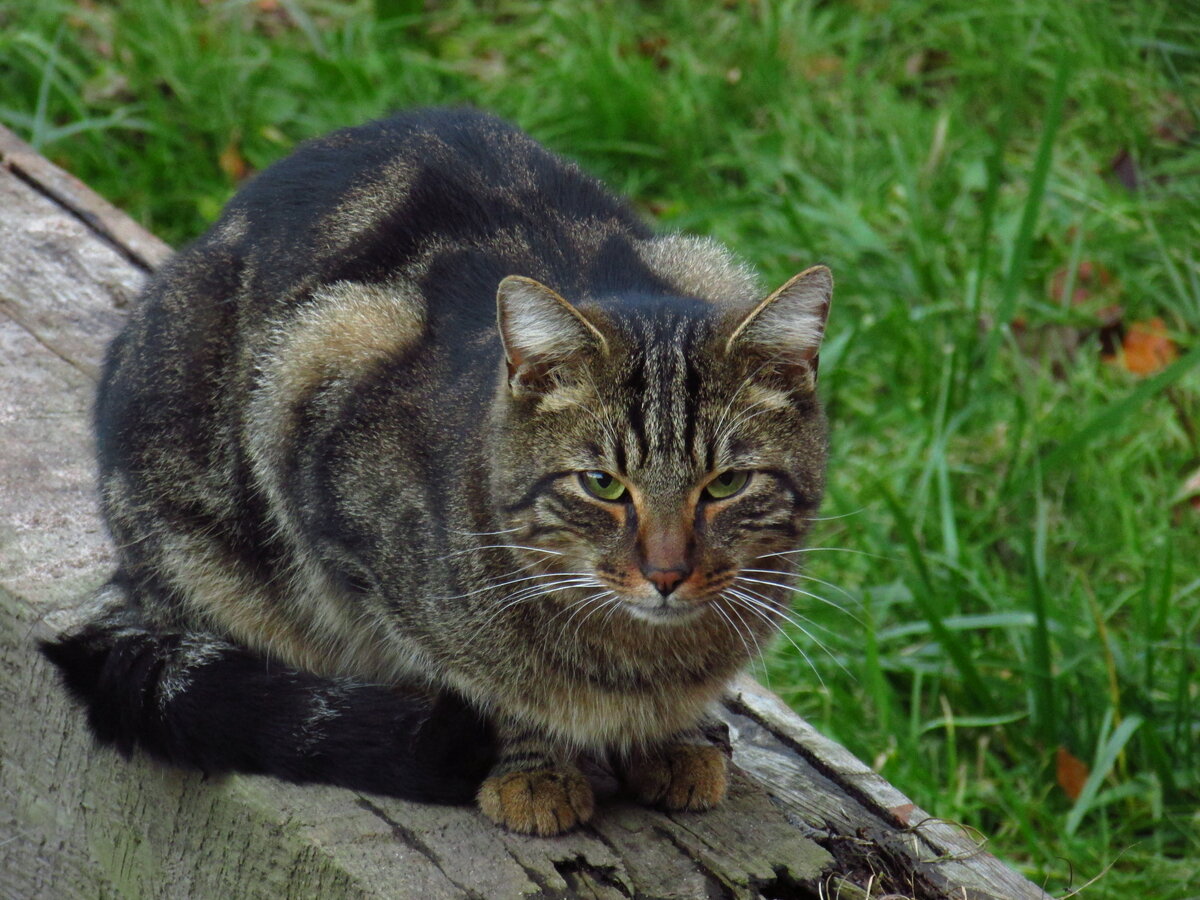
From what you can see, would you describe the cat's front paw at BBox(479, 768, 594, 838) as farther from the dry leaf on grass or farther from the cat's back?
the dry leaf on grass

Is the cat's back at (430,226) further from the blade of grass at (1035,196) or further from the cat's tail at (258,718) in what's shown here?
the blade of grass at (1035,196)

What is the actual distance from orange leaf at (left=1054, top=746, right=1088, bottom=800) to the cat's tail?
4.96ft

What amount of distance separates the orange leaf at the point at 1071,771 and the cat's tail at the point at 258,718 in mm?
1511

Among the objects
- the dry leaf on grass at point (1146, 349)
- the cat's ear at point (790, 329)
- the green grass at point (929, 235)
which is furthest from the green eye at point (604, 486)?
the dry leaf on grass at point (1146, 349)

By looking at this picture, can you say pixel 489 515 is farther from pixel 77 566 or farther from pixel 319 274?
pixel 77 566

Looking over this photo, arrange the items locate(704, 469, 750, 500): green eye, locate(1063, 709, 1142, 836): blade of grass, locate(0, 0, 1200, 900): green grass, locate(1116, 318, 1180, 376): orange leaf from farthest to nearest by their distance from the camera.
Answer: locate(1116, 318, 1180, 376): orange leaf → locate(0, 0, 1200, 900): green grass → locate(1063, 709, 1142, 836): blade of grass → locate(704, 469, 750, 500): green eye

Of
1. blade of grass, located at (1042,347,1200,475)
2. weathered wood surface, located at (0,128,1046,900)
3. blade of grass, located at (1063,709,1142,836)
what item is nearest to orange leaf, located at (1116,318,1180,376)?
blade of grass, located at (1042,347,1200,475)

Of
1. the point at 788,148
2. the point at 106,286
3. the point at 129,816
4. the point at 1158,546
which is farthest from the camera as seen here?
the point at 788,148

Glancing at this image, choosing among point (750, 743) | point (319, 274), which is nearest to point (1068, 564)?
point (750, 743)

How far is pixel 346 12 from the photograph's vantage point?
5352 mm

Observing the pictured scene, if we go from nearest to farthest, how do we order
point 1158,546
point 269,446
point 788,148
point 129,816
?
point 129,816
point 269,446
point 1158,546
point 788,148

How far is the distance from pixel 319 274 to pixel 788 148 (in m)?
2.53

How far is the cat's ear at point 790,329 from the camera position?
218 cm

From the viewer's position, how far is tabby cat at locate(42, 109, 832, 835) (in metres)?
2.18
